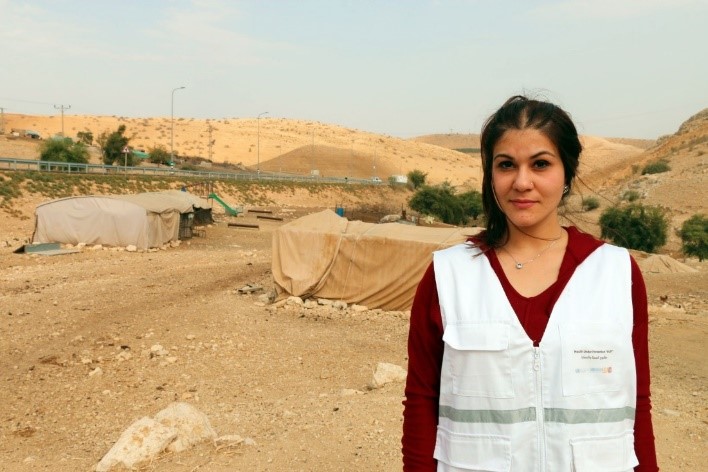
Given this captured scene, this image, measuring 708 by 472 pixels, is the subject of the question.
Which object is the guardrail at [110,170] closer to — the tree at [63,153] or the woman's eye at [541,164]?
the tree at [63,153]

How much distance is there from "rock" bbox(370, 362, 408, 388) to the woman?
5.82 m

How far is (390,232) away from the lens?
43.5 ft

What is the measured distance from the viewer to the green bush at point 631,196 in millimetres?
39362

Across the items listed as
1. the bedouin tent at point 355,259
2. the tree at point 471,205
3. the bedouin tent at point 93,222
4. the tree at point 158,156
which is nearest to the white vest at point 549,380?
the bedouin tent at point 355,259

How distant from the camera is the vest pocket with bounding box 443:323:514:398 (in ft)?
5.64

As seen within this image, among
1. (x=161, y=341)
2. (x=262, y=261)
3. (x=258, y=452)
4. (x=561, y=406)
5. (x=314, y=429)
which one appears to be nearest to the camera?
(x=561, y=406)

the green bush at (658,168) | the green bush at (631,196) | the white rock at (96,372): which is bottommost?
the white rock at (96,372)

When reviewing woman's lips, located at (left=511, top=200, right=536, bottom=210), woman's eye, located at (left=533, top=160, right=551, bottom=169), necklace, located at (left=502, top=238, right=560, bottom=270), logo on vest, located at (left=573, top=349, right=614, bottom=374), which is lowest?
logo on vest, located at (left=573, top=349, right=614, bottom=374)

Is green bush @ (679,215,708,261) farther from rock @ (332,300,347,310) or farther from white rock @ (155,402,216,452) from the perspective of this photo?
white rock @ (155,402,216,452)

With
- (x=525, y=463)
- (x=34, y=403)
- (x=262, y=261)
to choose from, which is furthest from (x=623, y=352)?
(x=262, y=261)

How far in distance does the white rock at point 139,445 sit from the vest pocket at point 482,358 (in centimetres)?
409

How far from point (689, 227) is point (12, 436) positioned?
2438 cm

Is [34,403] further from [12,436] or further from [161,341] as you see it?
[161,341]

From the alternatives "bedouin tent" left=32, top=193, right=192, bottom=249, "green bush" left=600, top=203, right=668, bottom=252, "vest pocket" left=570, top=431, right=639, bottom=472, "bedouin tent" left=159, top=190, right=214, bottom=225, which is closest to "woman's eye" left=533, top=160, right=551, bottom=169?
"vest pocket" left=570, top=431, right=639, bottom=472
